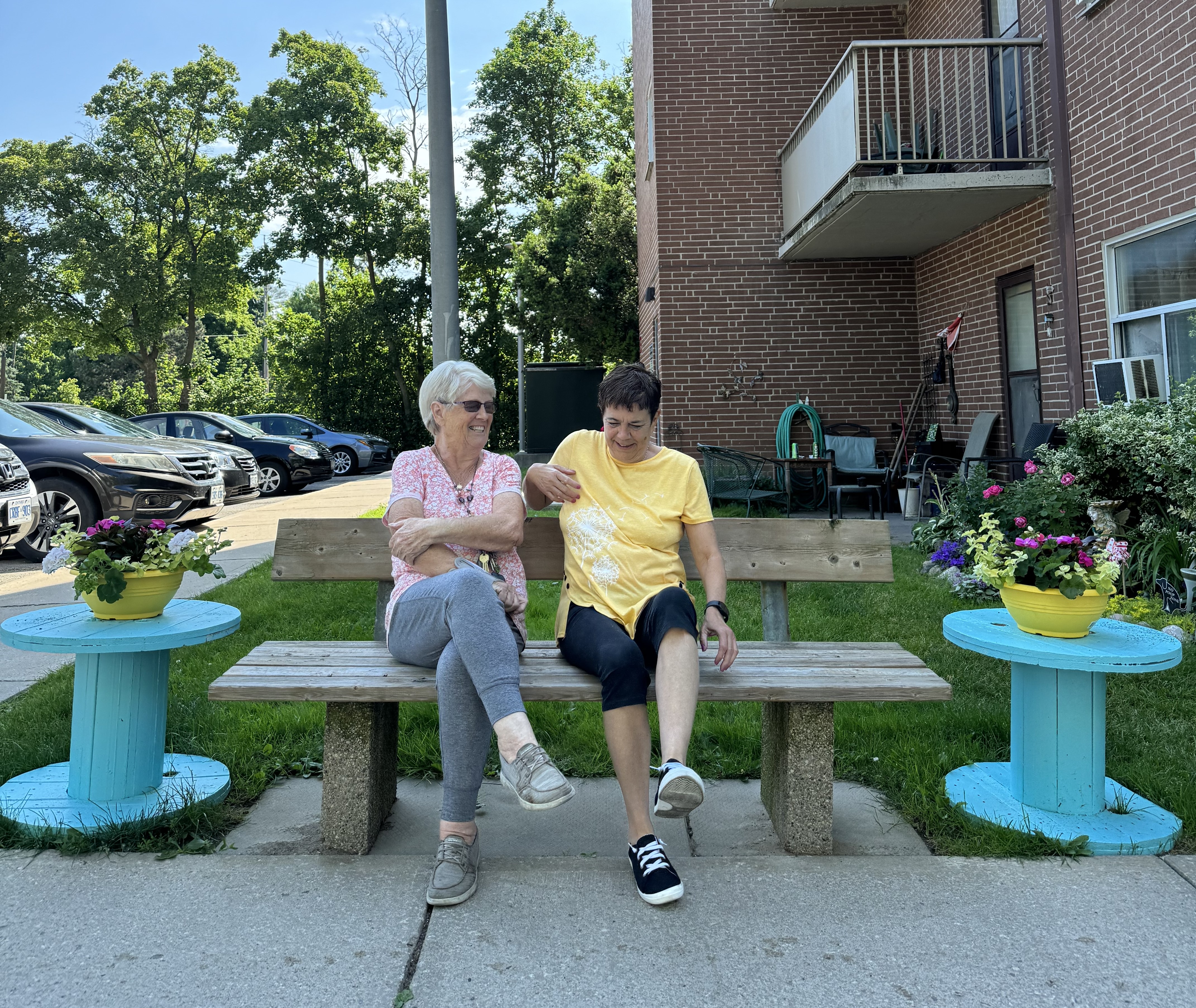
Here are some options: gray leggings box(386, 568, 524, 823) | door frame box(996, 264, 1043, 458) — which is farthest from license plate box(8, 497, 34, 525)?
door frame box(996, 264, 1043, 458)

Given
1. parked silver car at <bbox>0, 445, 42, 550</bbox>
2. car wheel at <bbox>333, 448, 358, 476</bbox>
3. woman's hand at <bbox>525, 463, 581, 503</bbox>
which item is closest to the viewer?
woman's hand at <bbox>525, 463, 581, 503</bbox>

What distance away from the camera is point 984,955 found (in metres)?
2.38

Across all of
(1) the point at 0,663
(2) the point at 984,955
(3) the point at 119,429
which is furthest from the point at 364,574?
(3) the point at 119,429

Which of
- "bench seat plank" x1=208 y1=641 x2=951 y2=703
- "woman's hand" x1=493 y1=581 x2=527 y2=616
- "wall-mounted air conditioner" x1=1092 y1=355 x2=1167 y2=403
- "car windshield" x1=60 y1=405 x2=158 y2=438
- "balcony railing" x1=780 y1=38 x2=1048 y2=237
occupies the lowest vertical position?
"bench seat plank" x1=208 y1=641 x2=951 y2=703

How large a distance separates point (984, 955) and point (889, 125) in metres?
9.56

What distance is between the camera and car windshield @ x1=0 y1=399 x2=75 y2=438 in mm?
9617

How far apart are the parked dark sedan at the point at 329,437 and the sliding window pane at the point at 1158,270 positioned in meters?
17.3

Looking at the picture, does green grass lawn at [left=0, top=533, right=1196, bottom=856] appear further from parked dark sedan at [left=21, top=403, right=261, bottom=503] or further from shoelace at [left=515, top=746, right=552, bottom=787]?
parked dark sedan at [left=21, top=403, right=261, bottom=503]

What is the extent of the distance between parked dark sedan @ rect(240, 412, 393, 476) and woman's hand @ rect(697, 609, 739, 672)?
19759 mm

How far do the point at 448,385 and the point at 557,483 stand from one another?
0.51 m

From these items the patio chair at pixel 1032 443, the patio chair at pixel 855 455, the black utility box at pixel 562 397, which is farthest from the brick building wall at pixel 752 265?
the black utility box at pixel 562 397

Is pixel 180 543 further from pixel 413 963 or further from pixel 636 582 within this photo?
pixel 413 963

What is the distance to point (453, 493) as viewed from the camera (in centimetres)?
335

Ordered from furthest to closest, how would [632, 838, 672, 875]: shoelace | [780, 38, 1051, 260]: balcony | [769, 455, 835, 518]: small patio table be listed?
[769, 455, 835, 518]: small patio table, [780, 38, 1051, 260]: balcony, [632, 838, 672, 875]: shoelace
